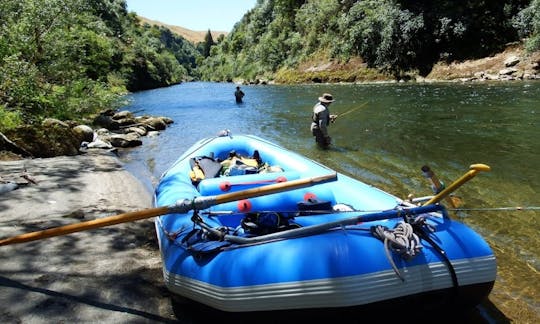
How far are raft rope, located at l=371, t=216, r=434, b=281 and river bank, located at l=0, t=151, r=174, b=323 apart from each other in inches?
67.6

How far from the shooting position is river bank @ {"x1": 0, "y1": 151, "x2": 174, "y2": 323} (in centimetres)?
317

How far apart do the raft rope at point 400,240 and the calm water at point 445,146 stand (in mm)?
658

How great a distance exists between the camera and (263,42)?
51.2 m

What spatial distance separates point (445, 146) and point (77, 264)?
7830 mm

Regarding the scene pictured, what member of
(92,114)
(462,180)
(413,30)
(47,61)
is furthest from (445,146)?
(413,30)

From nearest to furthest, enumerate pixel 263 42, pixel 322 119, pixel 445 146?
pixel 445 146 → pixel 322 119 → pixel 263 42

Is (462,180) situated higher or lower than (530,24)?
lower

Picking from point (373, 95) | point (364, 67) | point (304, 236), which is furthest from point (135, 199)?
point (364, 67)

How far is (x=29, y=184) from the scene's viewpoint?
6.23 metres

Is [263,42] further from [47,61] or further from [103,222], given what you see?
[103,222]

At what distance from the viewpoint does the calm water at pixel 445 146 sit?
4.55 meters

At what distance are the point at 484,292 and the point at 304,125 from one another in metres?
11.0

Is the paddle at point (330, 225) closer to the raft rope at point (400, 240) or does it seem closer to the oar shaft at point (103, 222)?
the raft rope at point (400, 240)

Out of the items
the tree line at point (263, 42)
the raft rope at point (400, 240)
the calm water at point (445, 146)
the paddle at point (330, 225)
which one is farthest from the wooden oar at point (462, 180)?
the tree line at point (263, 42)
